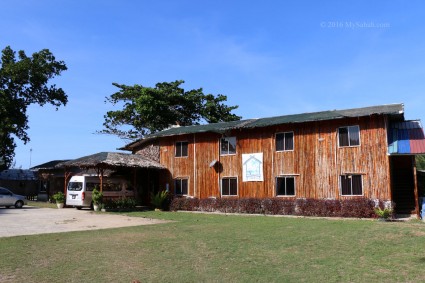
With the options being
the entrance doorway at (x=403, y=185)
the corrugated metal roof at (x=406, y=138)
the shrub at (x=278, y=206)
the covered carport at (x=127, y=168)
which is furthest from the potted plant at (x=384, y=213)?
the covered carport at (x=127, y=168)

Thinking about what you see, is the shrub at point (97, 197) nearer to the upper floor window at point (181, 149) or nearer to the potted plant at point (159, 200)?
the potted plant at point (159, 200)

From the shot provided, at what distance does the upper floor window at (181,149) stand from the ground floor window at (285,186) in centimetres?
726

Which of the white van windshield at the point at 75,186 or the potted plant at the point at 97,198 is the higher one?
the white van windshield at the point at 75,186

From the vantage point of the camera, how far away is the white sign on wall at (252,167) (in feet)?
78.8

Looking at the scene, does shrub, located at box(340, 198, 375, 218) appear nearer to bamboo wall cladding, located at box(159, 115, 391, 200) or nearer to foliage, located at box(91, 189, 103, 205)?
bamboo wall cladding, located at box(159, 115, 391, 200)

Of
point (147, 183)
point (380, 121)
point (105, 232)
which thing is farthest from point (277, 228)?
point (147, 183)

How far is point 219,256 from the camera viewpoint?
897 cm

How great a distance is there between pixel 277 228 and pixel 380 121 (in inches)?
376

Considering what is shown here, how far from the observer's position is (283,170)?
23141 millimetres

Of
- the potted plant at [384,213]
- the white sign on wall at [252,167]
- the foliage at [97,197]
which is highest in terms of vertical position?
the white sign on wall at [252,167]

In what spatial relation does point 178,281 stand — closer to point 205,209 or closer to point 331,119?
point 331,119

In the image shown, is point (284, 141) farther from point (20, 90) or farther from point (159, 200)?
point (20, 90)

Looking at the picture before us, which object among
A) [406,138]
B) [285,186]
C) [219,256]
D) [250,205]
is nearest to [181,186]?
[250,205]

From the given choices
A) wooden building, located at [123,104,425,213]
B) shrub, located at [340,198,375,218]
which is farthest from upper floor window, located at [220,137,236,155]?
shrub, located at [340,198,375,218]
